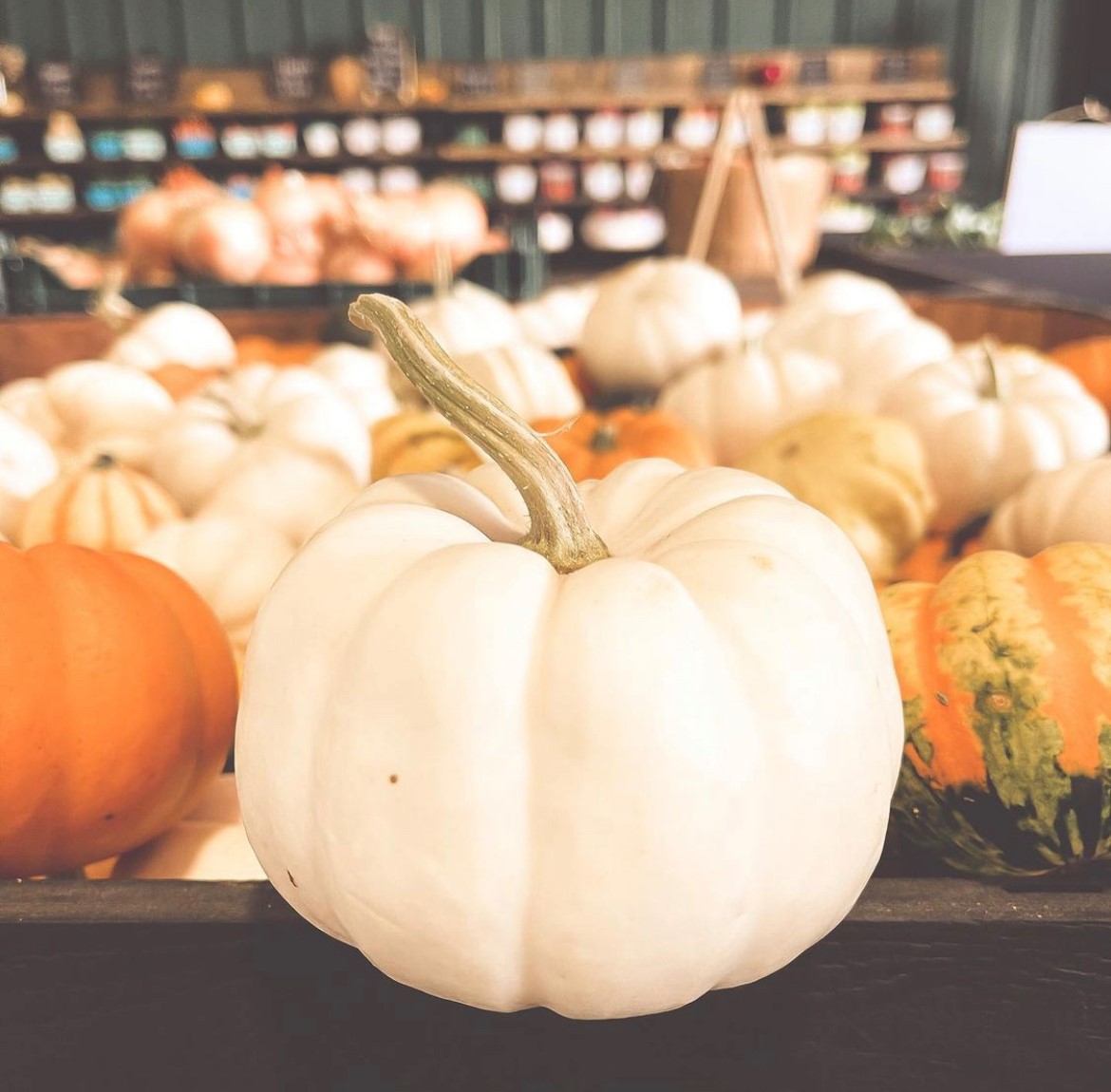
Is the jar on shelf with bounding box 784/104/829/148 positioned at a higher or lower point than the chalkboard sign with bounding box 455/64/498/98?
lower

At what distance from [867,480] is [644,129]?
627cm

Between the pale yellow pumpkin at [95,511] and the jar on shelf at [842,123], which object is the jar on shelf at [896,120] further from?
the pale yellow pumpkin at [95,511]

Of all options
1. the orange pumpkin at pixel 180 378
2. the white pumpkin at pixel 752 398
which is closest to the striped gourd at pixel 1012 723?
the white pumpkin at pixel 752 398

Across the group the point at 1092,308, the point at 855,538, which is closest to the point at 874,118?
the point at 1092,308

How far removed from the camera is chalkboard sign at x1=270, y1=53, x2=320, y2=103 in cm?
650

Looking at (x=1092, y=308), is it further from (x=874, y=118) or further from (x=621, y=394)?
(x=874, y=118)

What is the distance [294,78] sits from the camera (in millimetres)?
6516

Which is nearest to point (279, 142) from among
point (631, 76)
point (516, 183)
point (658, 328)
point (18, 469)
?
point (516, 183)

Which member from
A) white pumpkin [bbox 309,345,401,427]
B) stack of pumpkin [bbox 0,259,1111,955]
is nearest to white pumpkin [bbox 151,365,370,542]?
stack of pumpkin [bbox 0,259,1111,955]

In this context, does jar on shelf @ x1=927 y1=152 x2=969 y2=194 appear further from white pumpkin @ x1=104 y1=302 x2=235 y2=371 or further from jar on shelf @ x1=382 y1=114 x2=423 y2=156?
white pumpkin @ x1=104 y1=302 x2=235 y2=371

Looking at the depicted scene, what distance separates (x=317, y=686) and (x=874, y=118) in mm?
7559

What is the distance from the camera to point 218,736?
724 millimetres

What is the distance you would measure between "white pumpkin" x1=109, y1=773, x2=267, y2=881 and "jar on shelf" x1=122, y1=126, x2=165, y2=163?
684cm

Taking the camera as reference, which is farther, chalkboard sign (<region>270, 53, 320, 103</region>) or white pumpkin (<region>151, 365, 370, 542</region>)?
chalkboard sign (<region>270, 53, 320, 103</region>)
